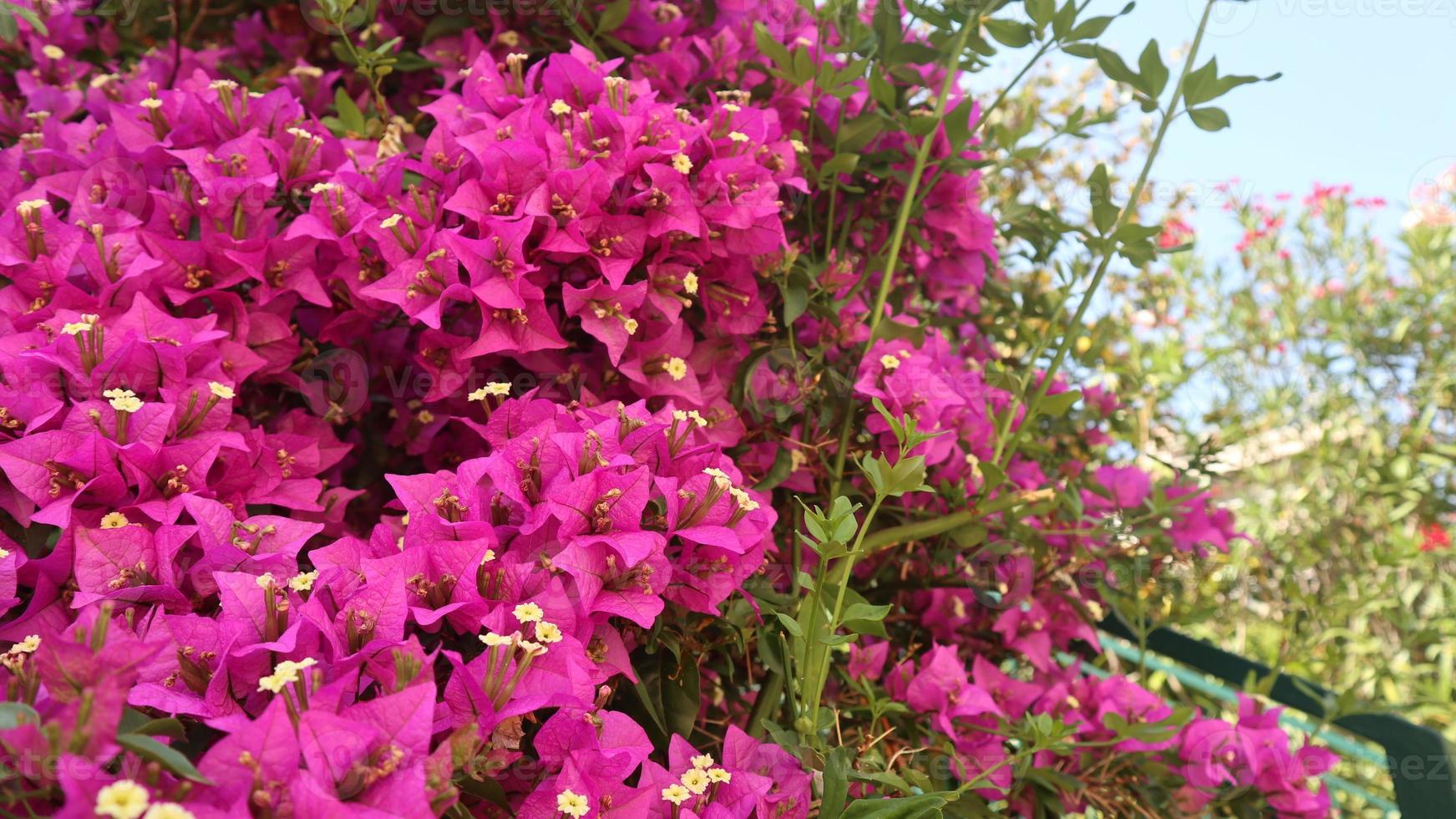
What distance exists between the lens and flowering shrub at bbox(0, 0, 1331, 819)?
51cm

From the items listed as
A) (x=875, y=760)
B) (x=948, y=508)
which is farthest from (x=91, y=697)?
(x=948, y=508)

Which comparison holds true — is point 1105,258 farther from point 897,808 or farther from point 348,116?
point 348,116

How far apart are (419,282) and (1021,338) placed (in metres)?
0.79

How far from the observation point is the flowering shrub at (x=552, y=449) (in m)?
0.51

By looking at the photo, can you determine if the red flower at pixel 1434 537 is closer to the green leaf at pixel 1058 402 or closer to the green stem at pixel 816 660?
the green leaf at pixel 1058 402

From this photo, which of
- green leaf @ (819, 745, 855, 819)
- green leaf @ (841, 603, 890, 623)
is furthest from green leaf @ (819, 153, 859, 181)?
green leaf @ (819, 745, 855, 819)

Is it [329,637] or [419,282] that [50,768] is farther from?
[419,282]

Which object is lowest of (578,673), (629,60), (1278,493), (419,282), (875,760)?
(1278,493)

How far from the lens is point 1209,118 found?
0.88m

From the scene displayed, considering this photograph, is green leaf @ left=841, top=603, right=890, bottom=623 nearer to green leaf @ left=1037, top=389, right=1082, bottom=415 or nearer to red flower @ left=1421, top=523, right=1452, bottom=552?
green leaf @ left=1037, top=389, right=1082, bottom=415

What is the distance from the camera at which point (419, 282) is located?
0.71m

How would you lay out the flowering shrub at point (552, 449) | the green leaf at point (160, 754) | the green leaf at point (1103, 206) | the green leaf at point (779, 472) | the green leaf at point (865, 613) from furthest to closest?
the green leaf at point (1103, 206)
the green leaf at point (779, 472)
the green leaf at point (865, 613)
the flowering shrub at point (552, 449)
the green leaf at point (160, 754)

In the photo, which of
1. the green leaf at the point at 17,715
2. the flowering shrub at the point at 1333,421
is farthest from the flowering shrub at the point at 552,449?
the flowering shrub at the point at 1333,421

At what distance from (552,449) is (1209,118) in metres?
0.68
